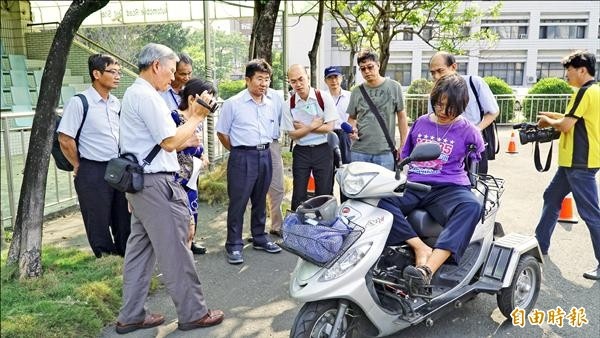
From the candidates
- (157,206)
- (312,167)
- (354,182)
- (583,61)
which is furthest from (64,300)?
(583,61)

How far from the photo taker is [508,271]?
11.6 feet

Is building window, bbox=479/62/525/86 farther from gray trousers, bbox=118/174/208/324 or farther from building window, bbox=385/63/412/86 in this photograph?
gray trousers, bbox=118/174/208/324

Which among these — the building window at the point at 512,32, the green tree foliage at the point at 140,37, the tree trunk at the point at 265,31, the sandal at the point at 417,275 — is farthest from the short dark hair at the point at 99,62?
the building window at the point at 512,32

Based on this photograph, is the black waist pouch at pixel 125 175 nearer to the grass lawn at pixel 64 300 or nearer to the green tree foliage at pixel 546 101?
the grass lawn at pixel 64 300

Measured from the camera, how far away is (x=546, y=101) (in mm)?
15672

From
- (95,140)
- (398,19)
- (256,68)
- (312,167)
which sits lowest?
(312,167)

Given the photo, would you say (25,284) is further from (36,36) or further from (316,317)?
(36,36)

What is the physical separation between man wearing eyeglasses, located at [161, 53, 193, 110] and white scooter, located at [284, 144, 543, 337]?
237 cm

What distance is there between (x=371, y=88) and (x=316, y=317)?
2750 millimetres

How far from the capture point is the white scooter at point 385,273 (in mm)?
2930

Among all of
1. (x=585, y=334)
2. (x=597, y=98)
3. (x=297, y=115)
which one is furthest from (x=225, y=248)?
(x=597, y=98)

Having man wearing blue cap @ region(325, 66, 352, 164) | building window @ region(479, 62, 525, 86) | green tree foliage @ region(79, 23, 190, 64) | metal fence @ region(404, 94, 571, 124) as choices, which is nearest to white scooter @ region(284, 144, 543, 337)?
A: man wearing blue cap @ region(325, 66, 352, 164)

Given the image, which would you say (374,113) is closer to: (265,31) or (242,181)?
(242,181)

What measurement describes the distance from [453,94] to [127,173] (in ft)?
7.04
